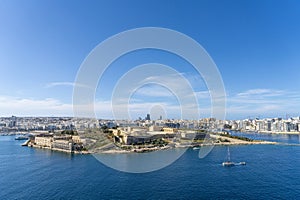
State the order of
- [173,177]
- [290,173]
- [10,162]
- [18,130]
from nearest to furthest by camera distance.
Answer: [173,177] → [290,173] → [10,162] → [18,130]

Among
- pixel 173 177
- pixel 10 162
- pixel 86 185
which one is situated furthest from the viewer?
pixel 10 162

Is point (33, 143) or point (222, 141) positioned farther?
point (222, 141)

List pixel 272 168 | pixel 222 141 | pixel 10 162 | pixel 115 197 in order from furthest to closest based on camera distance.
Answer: pixel 222 141 < pixel 10 162 < pixel 272 168 < pixel 115 197

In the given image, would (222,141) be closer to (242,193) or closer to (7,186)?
(242,193)

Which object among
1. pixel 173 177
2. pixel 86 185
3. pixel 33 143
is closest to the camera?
pixel 86 185

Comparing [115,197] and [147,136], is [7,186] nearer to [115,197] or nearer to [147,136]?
[115,197]

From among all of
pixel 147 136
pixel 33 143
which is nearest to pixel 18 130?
pixel 33 143

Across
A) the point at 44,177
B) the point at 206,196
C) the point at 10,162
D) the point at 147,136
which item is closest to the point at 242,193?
the point at 206,196

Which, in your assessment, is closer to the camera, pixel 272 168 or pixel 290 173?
pixel 290 173

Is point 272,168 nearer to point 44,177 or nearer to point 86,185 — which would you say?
point 86,185
